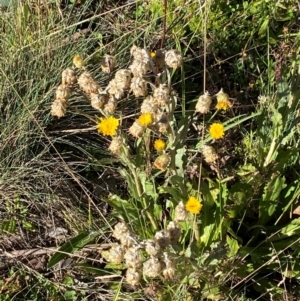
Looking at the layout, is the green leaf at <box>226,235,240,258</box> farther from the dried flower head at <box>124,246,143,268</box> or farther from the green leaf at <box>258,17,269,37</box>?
the green leaf at <box>258,17,269,37</box>

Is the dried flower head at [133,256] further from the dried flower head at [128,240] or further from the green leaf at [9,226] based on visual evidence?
the green leaf at [9,226]


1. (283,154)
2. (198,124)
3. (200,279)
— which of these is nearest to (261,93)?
(198,124)

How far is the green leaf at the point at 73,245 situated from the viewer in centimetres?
170

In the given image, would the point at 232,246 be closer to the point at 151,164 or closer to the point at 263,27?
the point at 151,164

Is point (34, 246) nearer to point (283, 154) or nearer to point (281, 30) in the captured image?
point (283, 154)

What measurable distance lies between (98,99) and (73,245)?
49 centimetres

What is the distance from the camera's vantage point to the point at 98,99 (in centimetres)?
143

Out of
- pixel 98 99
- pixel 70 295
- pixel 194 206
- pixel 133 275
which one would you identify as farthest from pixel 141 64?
pixel 70 295

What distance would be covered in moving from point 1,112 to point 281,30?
116 centimetres

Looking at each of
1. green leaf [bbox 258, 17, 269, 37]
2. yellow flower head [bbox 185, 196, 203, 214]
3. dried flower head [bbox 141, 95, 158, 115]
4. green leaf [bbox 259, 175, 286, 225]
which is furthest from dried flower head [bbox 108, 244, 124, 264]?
green leaf [bbox 258, 17, 269, 37]

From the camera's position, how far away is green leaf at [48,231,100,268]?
1703 millimetres

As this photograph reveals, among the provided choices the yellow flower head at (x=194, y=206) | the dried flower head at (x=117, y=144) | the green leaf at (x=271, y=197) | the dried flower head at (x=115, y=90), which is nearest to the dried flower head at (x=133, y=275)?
the yellow flower head at (x=194, y=206)

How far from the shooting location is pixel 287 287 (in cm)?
179

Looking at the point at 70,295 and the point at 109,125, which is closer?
the point at 109,125
